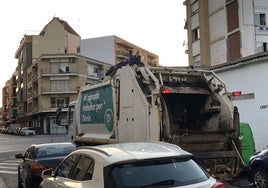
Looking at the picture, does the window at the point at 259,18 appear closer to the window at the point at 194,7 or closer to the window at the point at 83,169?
the window at the point at 194,7

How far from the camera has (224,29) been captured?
3900 centimetres

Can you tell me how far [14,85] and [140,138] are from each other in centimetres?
11868

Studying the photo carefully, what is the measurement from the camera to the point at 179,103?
10789 mm

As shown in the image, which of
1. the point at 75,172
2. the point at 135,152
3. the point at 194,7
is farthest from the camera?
the point at 194,7

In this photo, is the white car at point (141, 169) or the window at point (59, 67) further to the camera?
the window at point (59, 67)

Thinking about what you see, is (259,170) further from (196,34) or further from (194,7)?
(194,7)

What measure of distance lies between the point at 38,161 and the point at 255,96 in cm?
1159

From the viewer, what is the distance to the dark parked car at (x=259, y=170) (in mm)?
10277

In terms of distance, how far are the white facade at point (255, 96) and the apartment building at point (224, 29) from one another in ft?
53.3

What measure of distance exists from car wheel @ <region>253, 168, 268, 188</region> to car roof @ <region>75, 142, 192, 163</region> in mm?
5355

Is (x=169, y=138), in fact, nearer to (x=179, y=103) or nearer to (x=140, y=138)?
(x=140, y=138)

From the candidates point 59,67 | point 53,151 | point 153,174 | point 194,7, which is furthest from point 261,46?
point 59,67

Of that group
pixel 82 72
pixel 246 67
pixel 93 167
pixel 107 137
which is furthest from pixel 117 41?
pixel 93 167

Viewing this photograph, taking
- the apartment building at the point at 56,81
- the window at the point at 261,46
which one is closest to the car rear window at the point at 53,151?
the window at the point at 261,46
